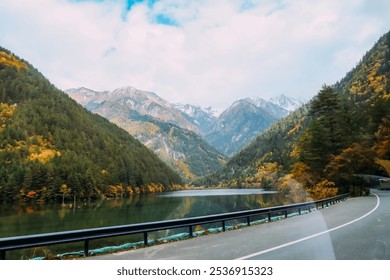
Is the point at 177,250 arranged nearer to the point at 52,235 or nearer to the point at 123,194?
the point at 52,235

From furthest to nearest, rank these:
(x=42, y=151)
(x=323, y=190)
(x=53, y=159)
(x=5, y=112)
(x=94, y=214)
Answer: (x=5, y=112) < (x=42, y=151) < (x=53, y=159) < (x=94, y=214) < (x=323, y=190)

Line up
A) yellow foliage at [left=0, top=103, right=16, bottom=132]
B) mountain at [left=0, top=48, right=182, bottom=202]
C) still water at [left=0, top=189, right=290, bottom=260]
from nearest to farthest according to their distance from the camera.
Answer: still water at [left=0, top=189, right=290, bottom=260] → mountain at [left=0, top=48, right=182, bottom=202] → yellow foliage at [left=0, top=103, right=16, bottom=132]

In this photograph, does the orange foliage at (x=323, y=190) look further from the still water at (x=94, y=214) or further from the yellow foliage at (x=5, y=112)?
the yellow foliage at (x=5, y=112)

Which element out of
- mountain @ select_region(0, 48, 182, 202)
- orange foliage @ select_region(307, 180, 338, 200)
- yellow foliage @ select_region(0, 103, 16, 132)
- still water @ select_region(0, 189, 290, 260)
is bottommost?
still water @ select_region(0, 189, 290, 260)

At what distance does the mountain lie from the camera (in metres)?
106

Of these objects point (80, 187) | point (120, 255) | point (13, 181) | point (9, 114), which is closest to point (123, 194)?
point (80, 187)

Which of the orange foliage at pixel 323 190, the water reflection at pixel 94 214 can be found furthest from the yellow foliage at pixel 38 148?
the orange foliage at pixel 323 190

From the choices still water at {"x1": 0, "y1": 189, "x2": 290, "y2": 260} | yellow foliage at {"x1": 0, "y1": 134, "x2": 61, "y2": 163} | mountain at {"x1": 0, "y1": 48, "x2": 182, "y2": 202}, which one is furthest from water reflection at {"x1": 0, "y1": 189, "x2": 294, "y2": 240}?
yellow foliage at {"x1": 0, "y1": 134, "x2": 61, "y2": 163}

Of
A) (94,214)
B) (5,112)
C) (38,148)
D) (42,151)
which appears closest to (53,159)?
(42,151)

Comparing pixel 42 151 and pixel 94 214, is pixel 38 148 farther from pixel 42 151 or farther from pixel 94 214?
pixel 94 214

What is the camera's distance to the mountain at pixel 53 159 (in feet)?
347

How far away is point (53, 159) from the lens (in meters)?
124

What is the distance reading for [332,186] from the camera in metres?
50.6

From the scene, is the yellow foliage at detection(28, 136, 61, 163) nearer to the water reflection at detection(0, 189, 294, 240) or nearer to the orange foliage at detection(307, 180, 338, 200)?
the water reflection at detection(0, 189, 294, 240)
